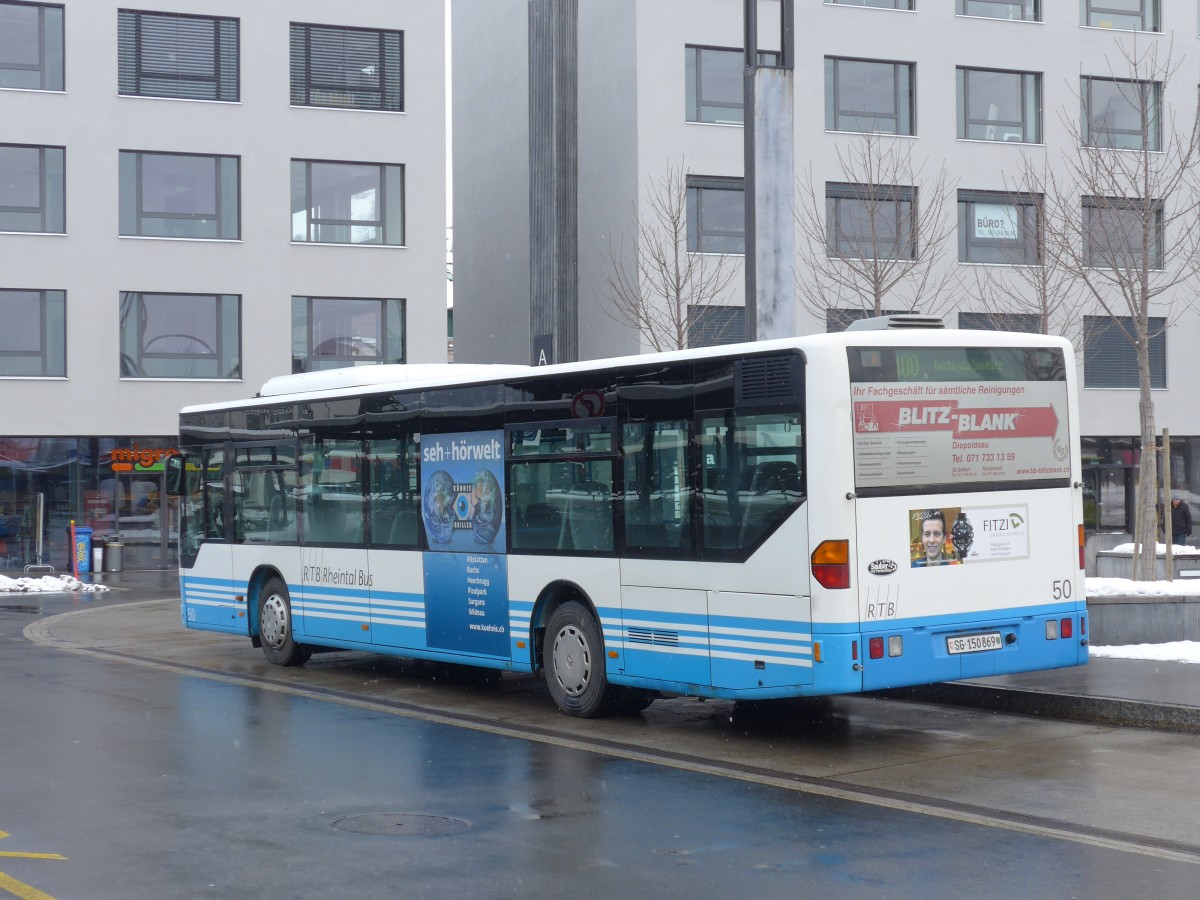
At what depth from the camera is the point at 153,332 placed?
121 ft

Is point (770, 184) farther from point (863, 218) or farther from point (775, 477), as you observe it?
point (863, 218)

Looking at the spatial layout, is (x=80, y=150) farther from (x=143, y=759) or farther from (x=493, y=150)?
(x=143, y=759)

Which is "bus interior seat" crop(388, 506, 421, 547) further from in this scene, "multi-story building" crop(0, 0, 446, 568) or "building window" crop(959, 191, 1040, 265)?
"building window" crop(959, 191, 1040, 265)

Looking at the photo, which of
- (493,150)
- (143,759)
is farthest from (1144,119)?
(493,150)

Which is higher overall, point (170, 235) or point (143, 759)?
point (170, 235)

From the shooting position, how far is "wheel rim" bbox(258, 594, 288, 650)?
52.3ft

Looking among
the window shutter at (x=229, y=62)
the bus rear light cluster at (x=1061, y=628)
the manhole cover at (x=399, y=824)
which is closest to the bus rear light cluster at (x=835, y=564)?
the bus rear light cluster at (x=1061, y=628)

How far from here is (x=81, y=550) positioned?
3431cm

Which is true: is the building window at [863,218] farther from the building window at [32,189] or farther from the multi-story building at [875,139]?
the building window at [32,189]

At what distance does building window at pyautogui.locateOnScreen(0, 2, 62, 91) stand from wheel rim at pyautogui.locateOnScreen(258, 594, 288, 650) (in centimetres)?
2426

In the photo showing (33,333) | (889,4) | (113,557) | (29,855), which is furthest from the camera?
(889,4)

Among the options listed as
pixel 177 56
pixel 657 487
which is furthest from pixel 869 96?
pixel 657 487

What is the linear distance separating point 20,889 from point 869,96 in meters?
36.0

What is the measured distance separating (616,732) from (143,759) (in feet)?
10.7
